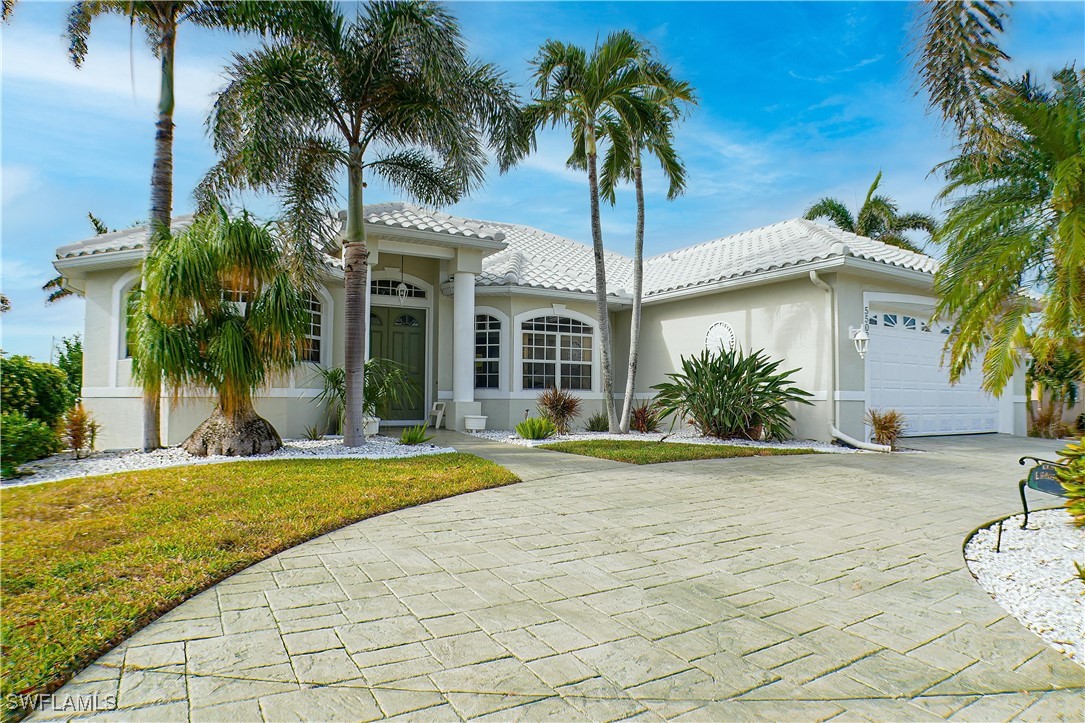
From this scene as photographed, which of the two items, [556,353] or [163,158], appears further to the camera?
[556,353]

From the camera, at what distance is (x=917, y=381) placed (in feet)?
41.6

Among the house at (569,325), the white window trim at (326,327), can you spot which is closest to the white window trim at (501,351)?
the house at (569,325)

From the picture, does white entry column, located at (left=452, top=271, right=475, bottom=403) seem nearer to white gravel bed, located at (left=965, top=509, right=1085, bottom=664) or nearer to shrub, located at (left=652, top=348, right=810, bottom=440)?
shrub, located at (left=652, top=348, right=810, bottom=440)

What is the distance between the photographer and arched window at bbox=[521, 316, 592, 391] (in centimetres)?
1416

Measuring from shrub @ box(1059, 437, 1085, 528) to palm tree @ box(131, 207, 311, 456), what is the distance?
337 inches

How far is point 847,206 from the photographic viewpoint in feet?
76.1

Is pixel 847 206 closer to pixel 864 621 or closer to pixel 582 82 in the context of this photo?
pixel 582 82

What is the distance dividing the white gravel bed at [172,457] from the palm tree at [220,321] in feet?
1.28

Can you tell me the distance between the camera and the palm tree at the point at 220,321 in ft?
A: 25.9

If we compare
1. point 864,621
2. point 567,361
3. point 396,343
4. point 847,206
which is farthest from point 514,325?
point 847,206

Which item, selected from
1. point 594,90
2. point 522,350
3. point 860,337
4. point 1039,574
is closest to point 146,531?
point 1039,574

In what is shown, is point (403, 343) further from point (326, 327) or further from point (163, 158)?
point (163, 158)

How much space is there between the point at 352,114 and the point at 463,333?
511 centimetres

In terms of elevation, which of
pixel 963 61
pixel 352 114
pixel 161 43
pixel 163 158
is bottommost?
pixel 963 61
